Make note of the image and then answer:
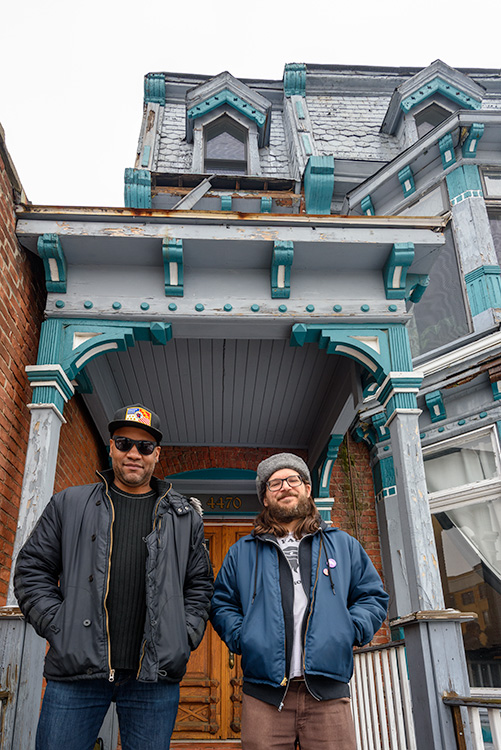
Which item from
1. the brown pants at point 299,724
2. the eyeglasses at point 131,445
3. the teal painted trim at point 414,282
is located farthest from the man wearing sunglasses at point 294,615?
the teal painted trim at point 414,282

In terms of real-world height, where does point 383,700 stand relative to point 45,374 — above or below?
below

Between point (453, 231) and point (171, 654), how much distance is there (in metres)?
5.62

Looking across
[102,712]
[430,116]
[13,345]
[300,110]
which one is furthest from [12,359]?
[430,116]

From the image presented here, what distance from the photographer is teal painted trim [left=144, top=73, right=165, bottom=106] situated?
9.45 metres

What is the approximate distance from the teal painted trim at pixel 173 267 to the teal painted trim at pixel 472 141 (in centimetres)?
416

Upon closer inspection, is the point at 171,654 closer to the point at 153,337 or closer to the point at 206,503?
the point at 153,337

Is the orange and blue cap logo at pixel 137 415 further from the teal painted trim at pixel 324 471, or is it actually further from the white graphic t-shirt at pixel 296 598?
the teal painted trim at pixel 324 471

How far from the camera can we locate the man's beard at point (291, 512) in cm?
251

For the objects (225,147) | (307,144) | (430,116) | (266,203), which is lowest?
(266,203)

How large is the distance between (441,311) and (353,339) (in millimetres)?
2437

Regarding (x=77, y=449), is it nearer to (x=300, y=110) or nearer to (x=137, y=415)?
(x=137, y=415)

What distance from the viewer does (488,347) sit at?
559cm

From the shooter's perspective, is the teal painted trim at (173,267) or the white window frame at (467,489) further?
the white window frame at (467,489)

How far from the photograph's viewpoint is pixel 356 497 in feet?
22.9
